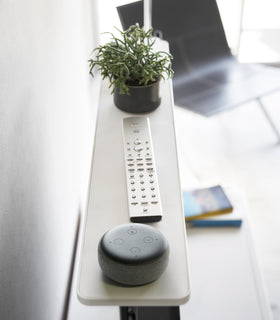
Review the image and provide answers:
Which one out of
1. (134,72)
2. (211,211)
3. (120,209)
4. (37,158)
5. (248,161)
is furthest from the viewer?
(248,161)

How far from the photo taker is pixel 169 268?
72 cm

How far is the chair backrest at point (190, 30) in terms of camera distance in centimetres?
230

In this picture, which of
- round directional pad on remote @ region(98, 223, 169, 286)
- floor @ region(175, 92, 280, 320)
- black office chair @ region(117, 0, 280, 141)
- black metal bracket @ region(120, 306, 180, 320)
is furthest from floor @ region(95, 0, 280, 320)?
round directional pad on remote @ region(98, 223, 169, 286)

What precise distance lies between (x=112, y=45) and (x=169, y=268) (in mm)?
638

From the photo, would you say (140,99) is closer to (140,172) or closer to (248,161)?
(140,172)

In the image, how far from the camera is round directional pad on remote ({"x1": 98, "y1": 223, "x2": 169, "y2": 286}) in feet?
2.16

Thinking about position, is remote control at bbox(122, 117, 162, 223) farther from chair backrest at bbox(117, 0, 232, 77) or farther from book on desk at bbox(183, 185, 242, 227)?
chair backrest at bbox(117, 0, 232, 77)

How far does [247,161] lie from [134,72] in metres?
1.36

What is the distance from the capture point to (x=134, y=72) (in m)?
1.10

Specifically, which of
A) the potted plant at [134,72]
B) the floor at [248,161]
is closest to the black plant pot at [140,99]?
the potted plant at [134,72]

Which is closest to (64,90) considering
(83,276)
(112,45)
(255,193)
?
(112,45)

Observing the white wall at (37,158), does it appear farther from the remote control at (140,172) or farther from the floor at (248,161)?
the floor at (248,161)

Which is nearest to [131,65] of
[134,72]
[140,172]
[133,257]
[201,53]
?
[134,72]

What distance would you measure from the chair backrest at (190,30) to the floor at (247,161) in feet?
1.39
